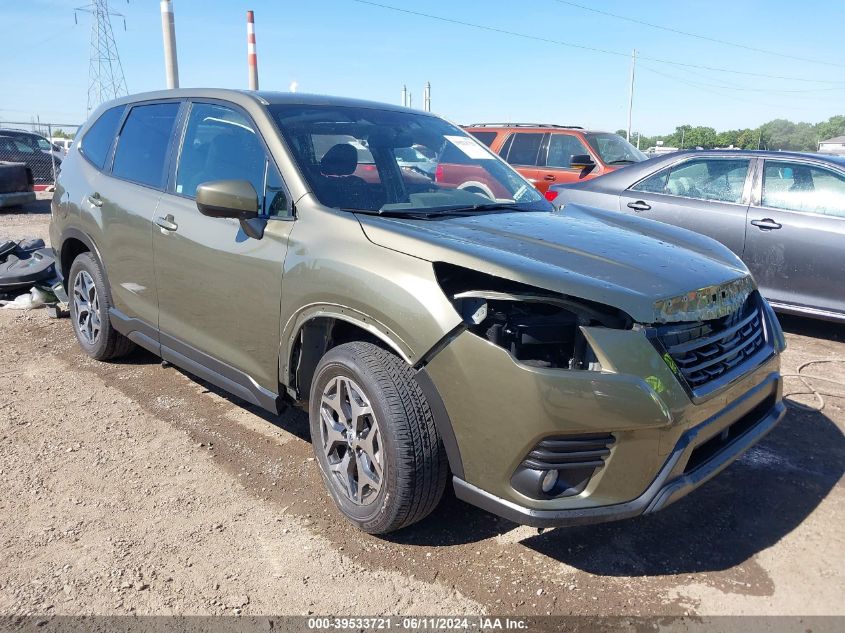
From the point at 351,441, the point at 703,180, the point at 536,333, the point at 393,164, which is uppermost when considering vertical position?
the point at 393,164

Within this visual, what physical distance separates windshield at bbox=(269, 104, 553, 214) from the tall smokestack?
9872mm

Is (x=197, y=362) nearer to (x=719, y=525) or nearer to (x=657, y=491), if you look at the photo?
(x=657, y=491)

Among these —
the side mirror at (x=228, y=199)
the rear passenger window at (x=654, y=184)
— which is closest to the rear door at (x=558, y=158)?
the rear passenger window at (x=654, y=184)

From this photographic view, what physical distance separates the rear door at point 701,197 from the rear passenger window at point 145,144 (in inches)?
166

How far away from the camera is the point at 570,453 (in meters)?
2.23

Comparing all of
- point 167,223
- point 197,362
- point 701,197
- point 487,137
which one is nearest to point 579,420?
point 197,362

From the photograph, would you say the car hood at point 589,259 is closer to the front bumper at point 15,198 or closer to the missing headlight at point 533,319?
the missing headlight at point 533,319

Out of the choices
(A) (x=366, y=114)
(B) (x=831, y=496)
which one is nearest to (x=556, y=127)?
(A) (x=366, y=114)

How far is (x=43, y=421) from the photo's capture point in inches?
150

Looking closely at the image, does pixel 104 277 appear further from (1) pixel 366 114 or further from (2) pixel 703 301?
(2) pixel 703 301

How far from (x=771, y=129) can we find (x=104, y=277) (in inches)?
2526

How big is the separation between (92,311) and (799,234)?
5.52 meters

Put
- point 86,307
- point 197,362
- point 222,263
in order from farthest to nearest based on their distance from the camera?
point 86,307, point 197,362, point 222,263

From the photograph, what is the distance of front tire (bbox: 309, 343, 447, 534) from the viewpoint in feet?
8.09
